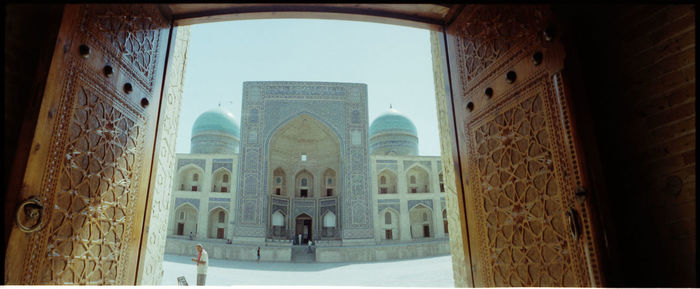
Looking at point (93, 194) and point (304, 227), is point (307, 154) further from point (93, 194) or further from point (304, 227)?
point (93, 194)

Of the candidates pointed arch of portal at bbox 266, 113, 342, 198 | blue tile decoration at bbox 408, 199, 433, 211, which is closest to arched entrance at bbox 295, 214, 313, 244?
pointed arch of portal at bbox 266, 113, 342, 198

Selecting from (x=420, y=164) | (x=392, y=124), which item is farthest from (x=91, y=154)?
(x=392, y=124)

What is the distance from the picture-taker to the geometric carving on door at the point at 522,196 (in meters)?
1.49

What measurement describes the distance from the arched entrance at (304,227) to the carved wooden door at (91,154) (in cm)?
1636

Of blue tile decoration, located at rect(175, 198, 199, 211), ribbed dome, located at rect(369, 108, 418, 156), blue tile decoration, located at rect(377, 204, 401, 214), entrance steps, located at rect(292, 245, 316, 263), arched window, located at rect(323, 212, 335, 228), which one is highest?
ribbed dome, located at rect(369, 108, 418, 156)

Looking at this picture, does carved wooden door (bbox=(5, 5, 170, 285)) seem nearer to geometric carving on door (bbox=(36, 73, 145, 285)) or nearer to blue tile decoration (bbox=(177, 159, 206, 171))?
geometric carving on door (bbox=(36, 73, 145, 285))

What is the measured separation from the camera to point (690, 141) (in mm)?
1312

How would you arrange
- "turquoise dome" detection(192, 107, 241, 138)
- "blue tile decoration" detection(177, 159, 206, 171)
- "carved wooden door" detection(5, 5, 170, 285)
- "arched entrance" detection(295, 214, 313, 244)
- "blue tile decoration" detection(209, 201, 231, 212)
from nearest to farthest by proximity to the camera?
"carved wooden door" detection(5, 5, 170, 285) → "blue tile decoration" detection(209, 201, 231, 212) → "blue tile decoration" detection(177, 159, 206, 171) → "arched entrance" detection(295, 214, 313, 244) → "turquoise dome" detection(192, 107, 241, 138)

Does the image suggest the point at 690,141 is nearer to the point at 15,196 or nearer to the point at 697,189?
the point at 697,189

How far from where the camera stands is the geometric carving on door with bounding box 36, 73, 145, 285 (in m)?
1.42

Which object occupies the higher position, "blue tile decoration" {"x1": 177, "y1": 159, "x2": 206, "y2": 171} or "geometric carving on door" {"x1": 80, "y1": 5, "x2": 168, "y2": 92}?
"blue tile decoration" {"x1": 177, "y1": 159, "x2": 206, "y2": 171}

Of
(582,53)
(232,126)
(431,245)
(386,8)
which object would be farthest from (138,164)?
(232,126)

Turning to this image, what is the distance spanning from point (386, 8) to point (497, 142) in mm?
1116

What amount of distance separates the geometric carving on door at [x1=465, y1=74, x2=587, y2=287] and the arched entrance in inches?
652
